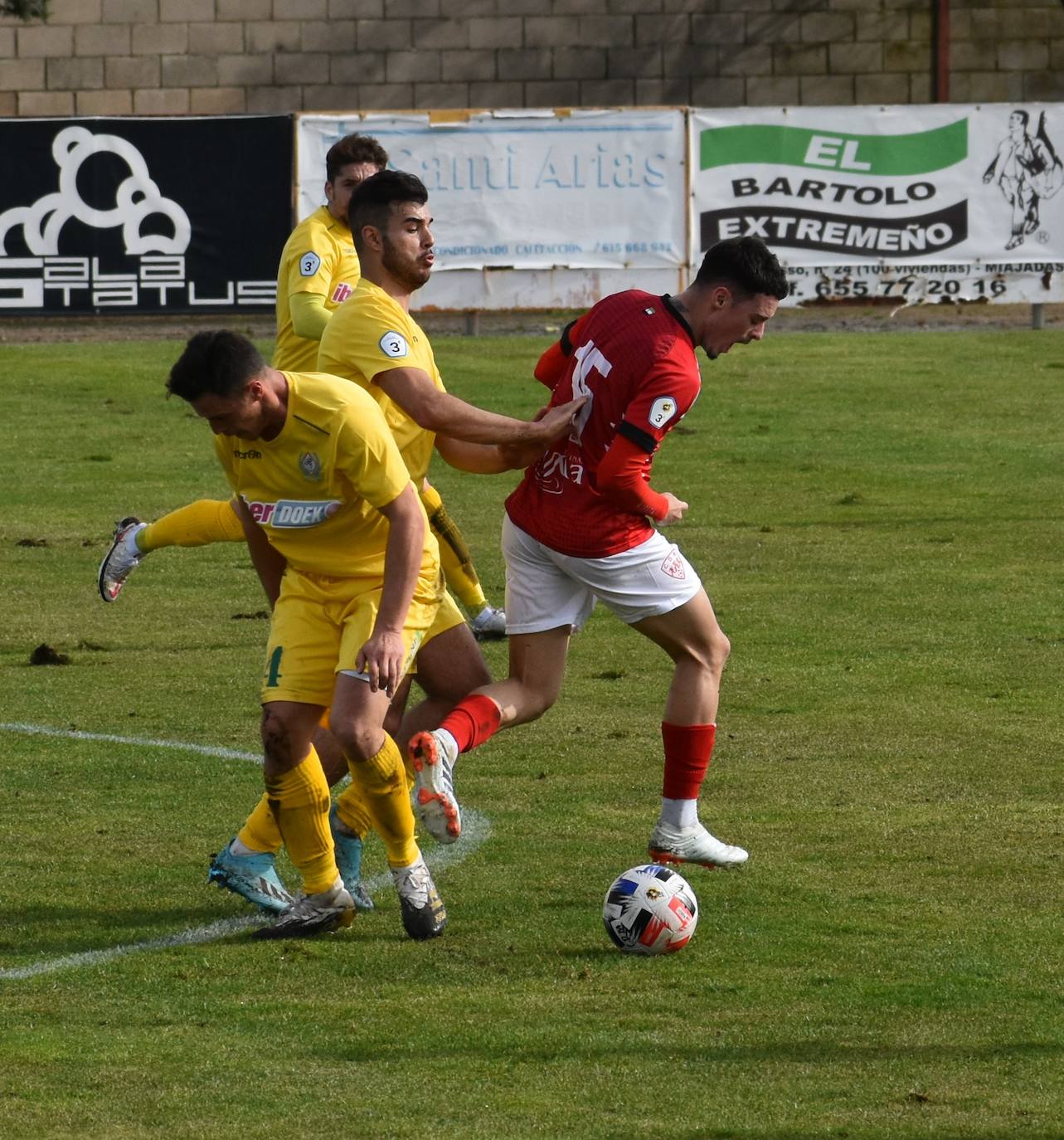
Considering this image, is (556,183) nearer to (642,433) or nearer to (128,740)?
(128,740)

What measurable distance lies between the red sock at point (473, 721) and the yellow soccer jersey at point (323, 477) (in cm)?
60

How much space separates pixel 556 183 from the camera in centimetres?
2141

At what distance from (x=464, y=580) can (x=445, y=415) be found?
398 centimetres

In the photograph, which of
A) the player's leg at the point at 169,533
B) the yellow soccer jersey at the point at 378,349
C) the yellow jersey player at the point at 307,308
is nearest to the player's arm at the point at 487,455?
the yellow soccer jersey at the point at 378,349

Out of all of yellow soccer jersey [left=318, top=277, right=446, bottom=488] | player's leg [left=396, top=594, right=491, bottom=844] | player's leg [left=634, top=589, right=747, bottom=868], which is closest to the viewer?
yellow soccer jersey [left=318, top=277, right=446, bottom=488]

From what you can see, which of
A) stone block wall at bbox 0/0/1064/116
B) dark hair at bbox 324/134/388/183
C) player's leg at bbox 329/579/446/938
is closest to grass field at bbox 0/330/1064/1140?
player's leg at bbox 329/579/446/938

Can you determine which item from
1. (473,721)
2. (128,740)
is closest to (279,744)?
(473,721)

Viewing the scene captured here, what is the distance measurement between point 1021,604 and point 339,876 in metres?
6.49

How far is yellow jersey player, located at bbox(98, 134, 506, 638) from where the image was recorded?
8.81m

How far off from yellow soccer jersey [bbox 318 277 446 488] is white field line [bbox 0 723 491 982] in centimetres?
130

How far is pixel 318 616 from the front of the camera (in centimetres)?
606

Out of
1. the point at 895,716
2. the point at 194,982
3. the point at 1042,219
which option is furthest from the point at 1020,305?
the point at 194,982

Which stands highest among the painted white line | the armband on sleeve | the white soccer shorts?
the armband on sleeve

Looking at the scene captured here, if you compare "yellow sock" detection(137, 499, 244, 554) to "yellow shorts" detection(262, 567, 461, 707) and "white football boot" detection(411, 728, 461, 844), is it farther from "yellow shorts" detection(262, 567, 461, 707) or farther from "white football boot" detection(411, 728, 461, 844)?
"white football boot" detection(411, 728, 461, 844)
